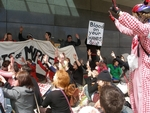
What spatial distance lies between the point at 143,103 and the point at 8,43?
5.77 metres

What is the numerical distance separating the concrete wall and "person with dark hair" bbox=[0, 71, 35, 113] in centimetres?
578

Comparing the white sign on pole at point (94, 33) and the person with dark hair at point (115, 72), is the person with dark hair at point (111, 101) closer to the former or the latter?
the person with dark hair at point (115, 72)

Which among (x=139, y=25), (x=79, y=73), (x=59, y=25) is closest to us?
(x=139, y=25)

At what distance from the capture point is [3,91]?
3.10 metres

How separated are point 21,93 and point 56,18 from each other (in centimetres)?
743

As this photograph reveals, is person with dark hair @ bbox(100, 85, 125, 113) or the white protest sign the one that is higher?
the white protest sign

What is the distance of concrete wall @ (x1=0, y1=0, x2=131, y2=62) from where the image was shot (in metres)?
9.03

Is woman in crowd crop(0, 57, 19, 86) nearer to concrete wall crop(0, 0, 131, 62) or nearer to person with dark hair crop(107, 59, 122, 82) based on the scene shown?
concrete wall crop(0, 0, 131, 62)

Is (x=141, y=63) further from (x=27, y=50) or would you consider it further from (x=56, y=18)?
(x=56, y=18)

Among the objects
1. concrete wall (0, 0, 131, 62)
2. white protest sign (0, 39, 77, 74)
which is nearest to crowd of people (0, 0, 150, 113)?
white protest sign (0, 39, 77, 74)

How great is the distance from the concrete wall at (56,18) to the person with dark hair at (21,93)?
5.78 m

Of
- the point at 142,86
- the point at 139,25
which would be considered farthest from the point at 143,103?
the point at 139,25

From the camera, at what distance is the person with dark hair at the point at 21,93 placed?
3.23 meters

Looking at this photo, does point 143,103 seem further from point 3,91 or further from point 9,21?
point 9,21
